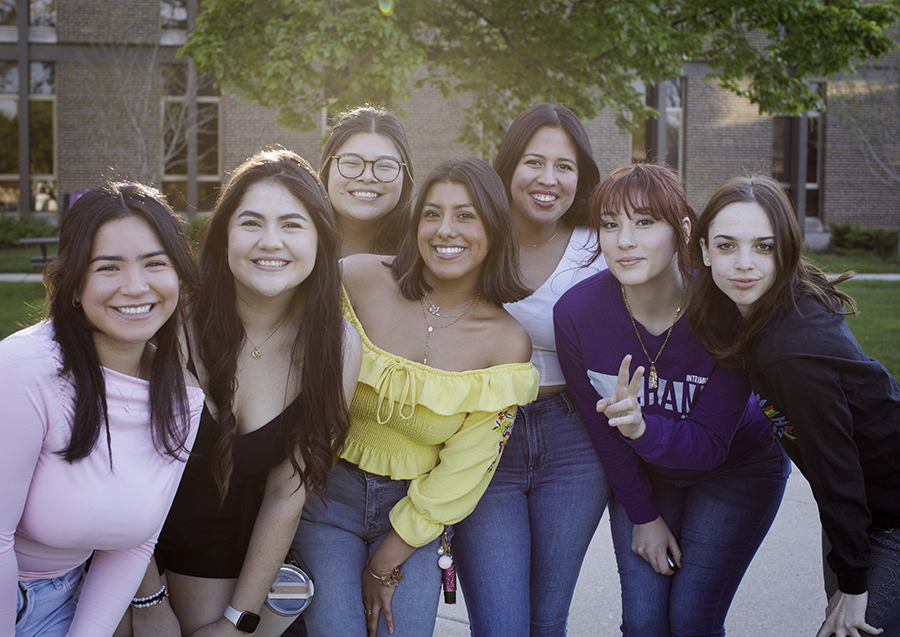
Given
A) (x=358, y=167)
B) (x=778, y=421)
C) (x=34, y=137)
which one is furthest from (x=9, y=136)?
(x=778, y=421)

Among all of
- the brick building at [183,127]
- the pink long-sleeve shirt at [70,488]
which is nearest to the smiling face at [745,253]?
the pink long-sleeve shirt at [70,488]

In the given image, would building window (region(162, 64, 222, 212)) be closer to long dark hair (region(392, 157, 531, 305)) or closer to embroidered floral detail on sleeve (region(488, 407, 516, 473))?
long dark hair (region(392, 157, 531, 305))

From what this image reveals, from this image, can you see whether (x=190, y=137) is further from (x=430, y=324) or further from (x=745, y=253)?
(x=745, y=253)

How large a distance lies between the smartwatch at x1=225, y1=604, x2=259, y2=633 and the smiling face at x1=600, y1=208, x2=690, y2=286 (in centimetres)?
174

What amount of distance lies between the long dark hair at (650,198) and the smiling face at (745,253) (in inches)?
9.1

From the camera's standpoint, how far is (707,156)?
19.9 meters

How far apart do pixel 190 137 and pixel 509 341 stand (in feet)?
57.0

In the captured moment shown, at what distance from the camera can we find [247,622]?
2.39 metres


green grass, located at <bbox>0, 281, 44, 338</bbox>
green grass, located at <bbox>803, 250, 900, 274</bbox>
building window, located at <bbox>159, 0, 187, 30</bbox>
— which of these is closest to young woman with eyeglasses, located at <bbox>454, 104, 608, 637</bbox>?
green grass, located at <bbox>0, 281, 44, 338</bbox>

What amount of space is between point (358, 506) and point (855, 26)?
10.0m

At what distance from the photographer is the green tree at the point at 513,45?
831 centimetres

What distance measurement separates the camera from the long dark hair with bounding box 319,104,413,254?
3123 mm

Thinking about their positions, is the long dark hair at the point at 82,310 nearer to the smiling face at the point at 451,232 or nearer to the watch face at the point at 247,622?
the watch face at the point at 247,622

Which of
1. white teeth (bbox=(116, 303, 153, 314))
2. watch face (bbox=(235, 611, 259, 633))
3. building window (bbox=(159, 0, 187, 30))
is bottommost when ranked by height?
watch face (bbox=(235, 611, 259, 633))
